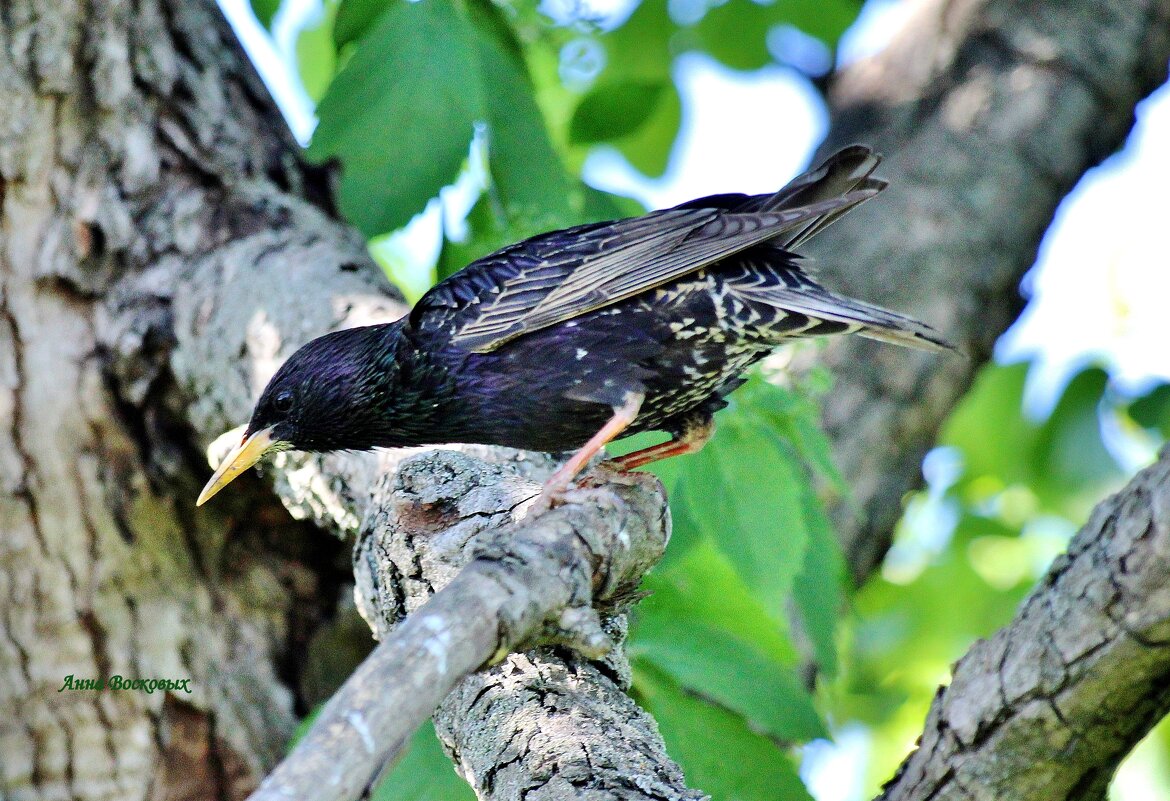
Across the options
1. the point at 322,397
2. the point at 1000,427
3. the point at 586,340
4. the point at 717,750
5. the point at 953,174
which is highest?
the point at 953,174

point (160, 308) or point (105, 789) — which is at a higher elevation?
point (160, 308)

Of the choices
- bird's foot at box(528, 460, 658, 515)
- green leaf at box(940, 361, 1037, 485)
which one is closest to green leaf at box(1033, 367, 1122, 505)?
green leaf at box(940, 361, 1037, 485)

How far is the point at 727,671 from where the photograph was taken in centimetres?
367

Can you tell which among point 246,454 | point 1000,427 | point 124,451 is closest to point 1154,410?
point 1000,427

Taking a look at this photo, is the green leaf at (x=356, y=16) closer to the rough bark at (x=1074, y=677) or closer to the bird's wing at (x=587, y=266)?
the bird's wing at (x=587, y=266)

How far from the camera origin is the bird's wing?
11.9 ft

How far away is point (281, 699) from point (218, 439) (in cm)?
111

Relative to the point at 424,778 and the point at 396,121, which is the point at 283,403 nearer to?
the point at 396,121

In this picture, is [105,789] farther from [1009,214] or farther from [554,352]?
[1009,214]

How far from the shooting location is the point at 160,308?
4.64 meters

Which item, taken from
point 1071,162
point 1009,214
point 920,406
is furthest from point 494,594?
point 1071,162

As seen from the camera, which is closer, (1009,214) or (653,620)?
(653,620)

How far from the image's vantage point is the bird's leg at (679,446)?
3787mm

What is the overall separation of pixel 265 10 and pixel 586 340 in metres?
2.24
